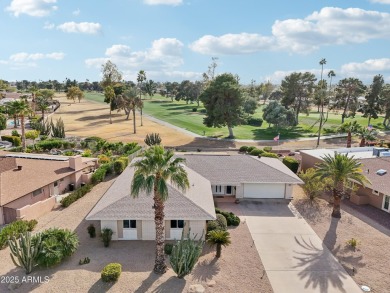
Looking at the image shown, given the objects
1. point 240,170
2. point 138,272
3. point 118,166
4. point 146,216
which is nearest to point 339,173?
point 240,170

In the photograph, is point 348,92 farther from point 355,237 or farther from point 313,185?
point 355,237

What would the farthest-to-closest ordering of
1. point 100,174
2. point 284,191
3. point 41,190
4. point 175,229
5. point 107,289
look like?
point 100,174, point 284,191, point 41,190, point 175,229, point 107,289

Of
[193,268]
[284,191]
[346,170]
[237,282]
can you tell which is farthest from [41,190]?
[346,170]

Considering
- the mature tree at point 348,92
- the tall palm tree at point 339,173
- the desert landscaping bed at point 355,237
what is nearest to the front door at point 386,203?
the desert landscaping bed at point 355,237

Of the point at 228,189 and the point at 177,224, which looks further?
the point at 228,189

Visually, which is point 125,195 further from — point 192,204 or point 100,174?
point 100,174

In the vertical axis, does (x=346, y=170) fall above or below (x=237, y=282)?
above

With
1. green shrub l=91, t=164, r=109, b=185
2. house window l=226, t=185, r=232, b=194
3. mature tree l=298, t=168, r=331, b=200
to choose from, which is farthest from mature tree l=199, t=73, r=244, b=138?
house window l=226, t=185, r=232, b=194

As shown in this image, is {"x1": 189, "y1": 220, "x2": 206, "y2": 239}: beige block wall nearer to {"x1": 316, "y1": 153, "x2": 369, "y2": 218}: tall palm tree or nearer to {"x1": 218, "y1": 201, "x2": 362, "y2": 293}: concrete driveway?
{"x1": 218, "y1": 201, "x2": 362, "y2": 293}: concrete driveway
